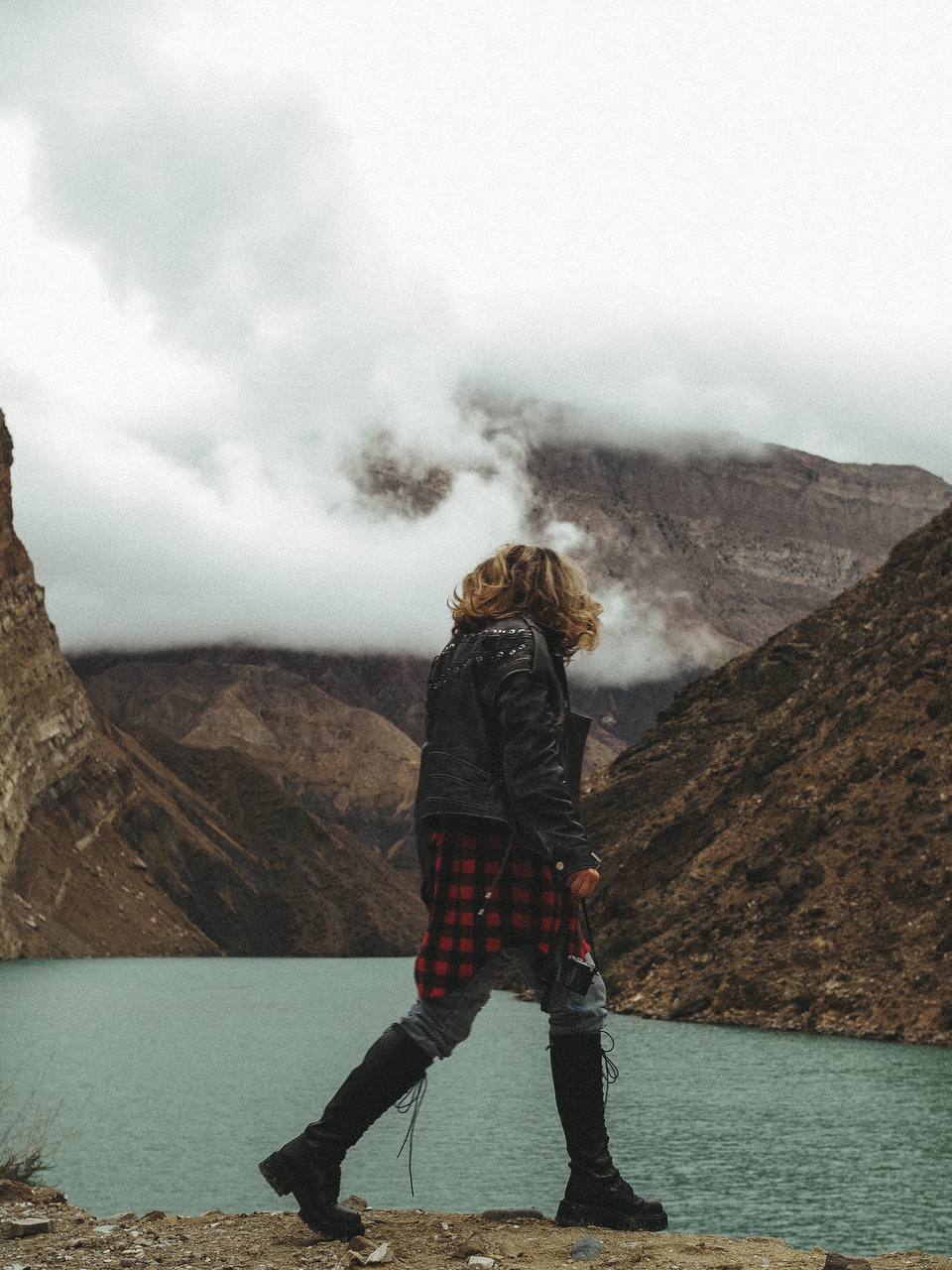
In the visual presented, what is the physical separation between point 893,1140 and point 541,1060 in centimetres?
1078

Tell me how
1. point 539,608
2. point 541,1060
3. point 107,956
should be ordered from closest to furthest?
point 539,608, point 541,1060, point 107,956

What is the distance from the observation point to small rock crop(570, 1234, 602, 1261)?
487 centimetres

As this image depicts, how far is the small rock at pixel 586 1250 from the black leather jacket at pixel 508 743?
1.26 m

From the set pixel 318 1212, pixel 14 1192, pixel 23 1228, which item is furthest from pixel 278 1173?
pixel 14 1192

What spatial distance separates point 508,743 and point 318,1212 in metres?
1.87

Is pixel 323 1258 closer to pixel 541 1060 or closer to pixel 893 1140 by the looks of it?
pixel 893 1140

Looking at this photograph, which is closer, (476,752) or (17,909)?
(476,752)

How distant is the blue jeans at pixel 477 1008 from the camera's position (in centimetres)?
537

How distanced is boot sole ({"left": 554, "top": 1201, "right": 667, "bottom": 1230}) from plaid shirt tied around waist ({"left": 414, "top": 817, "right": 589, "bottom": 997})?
98 cm

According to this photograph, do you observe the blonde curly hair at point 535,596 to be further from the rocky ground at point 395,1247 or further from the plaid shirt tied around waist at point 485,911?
the rocky ground at point 395,1247

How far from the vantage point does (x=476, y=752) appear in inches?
215

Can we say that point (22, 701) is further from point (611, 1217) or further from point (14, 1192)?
point (611, 1217)

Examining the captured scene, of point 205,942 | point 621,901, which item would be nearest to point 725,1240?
point 621,901

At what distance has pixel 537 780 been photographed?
526 cm
